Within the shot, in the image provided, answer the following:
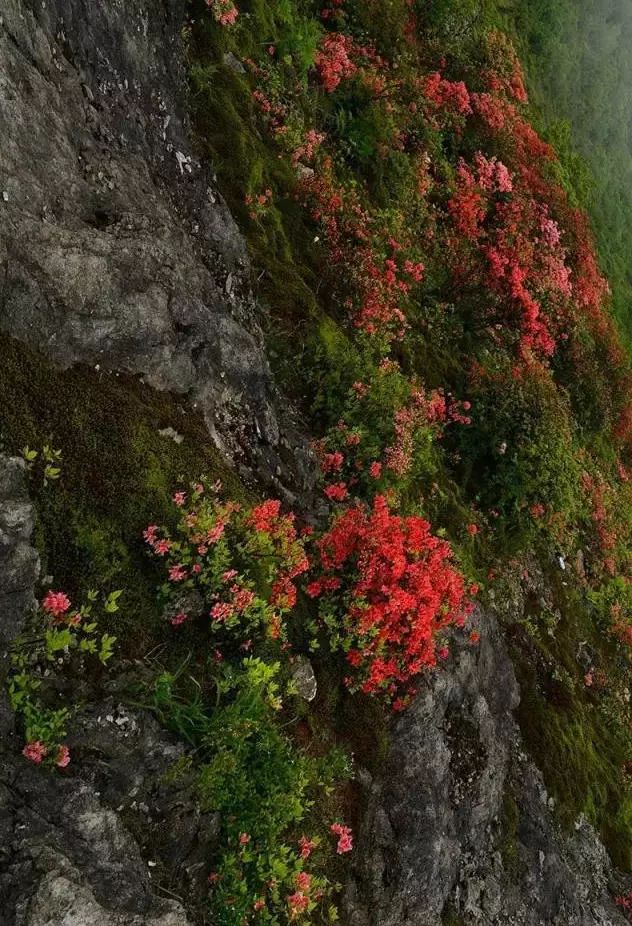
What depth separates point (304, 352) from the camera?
36.6 feet

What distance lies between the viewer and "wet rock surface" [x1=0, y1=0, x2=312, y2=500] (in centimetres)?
676

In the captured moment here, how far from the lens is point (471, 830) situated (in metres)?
9.34

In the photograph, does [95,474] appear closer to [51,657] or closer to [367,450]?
[51,657]

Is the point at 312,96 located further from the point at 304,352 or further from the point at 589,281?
the point at 589,281

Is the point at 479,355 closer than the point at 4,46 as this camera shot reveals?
No

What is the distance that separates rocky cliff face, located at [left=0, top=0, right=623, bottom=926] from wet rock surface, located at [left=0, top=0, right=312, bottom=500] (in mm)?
27

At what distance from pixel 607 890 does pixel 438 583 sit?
771 centimetres

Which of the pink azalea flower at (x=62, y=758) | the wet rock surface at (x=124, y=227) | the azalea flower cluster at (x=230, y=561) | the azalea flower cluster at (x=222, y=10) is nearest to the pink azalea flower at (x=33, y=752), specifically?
the pink azalea flower at (x=62, y=758)

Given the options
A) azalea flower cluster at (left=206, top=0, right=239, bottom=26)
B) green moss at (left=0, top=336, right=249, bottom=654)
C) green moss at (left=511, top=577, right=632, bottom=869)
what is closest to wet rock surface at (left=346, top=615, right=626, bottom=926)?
green moss at (left=511, top=577, right=632, bottom=869)

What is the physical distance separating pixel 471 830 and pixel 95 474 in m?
7.50

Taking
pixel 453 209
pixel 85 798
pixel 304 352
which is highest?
pixel 453 209

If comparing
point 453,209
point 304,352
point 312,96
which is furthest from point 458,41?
point 304,352

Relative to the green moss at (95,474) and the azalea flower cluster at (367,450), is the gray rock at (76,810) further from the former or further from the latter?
the azalea flower cluster at (367,450)

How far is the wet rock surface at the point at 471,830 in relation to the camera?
8.04 meters
